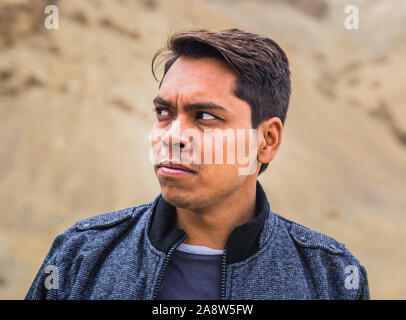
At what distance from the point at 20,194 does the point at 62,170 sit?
0.96 m

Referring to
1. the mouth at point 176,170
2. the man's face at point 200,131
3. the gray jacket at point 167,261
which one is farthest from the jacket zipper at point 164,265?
the mouth at point 176,170

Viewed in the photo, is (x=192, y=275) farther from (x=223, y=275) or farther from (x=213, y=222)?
(x=213, y=222)

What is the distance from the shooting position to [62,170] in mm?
9609

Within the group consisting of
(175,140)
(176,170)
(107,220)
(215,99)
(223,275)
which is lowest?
(223,275)

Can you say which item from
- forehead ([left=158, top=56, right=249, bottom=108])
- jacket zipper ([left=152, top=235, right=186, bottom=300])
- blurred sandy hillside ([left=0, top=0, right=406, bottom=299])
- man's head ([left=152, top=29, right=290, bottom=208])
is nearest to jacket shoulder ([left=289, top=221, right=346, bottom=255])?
man's head ([left=152, top=29, right=290, bottom=208])

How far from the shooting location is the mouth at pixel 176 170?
5.53ft

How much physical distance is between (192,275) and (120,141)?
9087 mm

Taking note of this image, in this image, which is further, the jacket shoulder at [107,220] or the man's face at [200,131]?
the jacket shoulder at [107,220]

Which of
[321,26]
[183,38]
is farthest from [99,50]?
[321,26]

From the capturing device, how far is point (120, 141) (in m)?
10.6

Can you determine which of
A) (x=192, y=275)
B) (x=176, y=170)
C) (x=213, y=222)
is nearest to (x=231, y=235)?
(x=213, y=222)

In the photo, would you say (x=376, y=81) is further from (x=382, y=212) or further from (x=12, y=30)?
(x=12, y=30)

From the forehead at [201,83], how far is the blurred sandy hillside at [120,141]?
225 inches

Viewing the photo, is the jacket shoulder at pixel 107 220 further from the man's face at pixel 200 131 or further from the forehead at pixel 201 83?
the forehead at pixel 201 83
